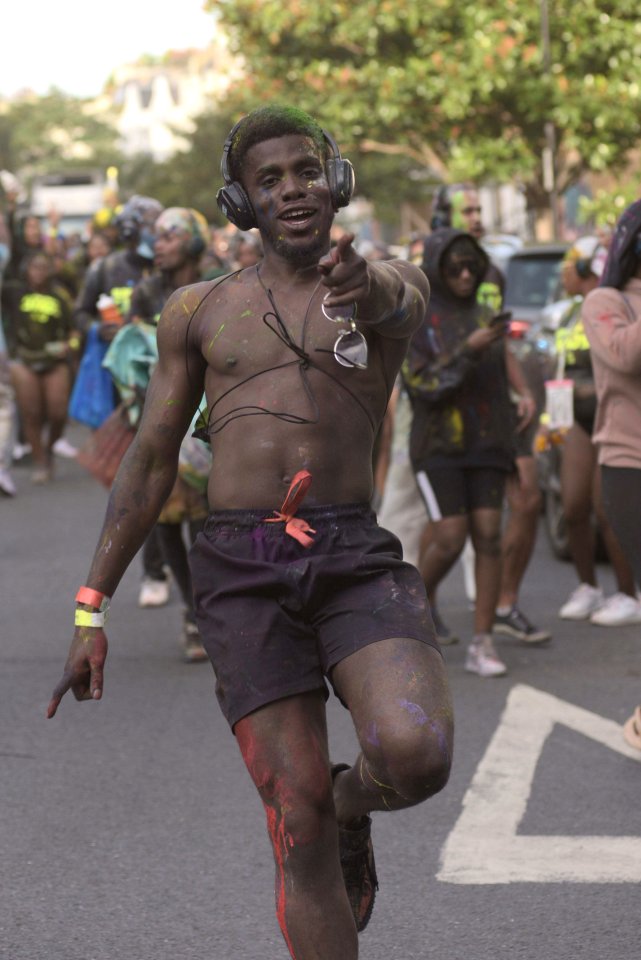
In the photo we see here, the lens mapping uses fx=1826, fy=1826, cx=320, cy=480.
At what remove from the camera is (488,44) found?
27938 millimetres

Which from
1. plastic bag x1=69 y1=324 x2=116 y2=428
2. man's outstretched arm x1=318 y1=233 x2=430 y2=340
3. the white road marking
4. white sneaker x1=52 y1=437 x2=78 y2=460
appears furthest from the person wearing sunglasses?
white sneaker x1=52 y1=437 x2=78 y2=460

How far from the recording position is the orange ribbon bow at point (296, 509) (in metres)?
3.81

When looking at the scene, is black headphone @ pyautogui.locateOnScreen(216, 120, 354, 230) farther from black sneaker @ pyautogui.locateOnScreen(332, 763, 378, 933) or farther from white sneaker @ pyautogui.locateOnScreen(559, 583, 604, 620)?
white sneaker @ pyautogui.locateOnScreen(559, 583, 604, 620)

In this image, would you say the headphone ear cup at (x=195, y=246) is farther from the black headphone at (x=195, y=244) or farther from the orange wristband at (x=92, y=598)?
the orange wristband at (x=92, y=598)

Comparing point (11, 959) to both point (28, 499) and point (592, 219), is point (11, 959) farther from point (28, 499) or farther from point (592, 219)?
point (592, 219)

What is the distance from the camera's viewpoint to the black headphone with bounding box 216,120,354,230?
388cm

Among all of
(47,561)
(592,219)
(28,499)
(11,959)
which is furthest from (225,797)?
(592,219)

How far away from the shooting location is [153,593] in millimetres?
10047

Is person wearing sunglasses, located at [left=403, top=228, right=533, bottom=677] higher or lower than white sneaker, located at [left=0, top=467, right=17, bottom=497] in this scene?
higher

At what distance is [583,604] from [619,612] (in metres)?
0.27

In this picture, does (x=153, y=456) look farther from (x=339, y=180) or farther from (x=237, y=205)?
(x=339, y=180)

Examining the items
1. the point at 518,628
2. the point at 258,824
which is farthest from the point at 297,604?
the point at 518,628

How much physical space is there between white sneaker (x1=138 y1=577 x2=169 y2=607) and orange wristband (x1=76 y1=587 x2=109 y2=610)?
19.7 feet

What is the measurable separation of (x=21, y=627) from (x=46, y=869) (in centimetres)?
427
